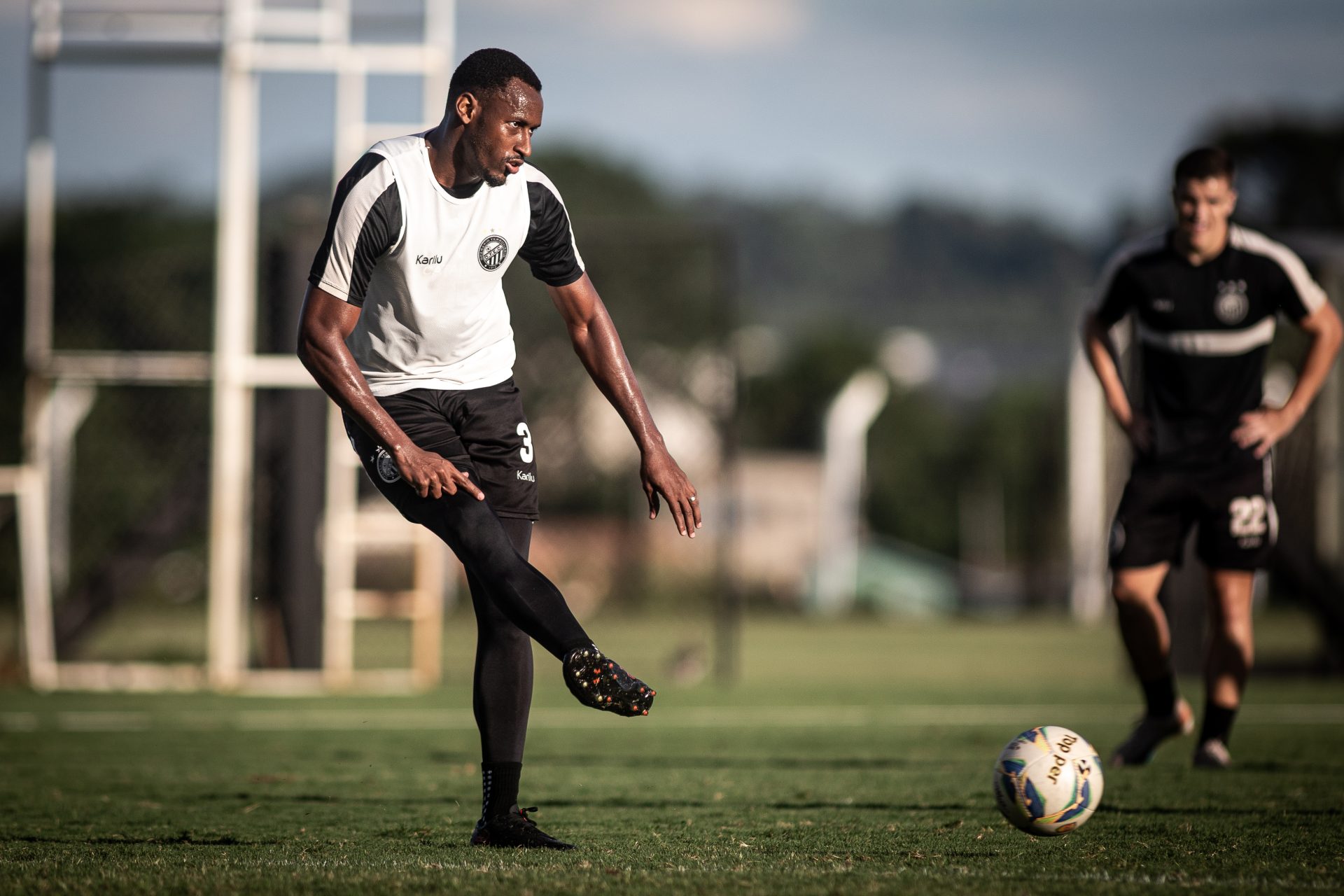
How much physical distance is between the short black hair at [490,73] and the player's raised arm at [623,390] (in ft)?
2.34

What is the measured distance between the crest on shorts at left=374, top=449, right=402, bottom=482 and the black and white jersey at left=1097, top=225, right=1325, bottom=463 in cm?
372

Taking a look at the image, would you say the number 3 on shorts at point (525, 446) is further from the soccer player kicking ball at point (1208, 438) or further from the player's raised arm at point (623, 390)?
the soccer player kicking ball at point (1208, 438)

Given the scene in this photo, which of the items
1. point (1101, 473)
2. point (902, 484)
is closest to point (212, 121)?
point (1101, 473)

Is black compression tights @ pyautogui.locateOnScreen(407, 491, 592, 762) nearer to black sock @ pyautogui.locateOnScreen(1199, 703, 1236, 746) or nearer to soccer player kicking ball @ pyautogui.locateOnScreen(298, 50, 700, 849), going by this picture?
soccer player kicking ball @ pyautogui.locateOnScreen(298, 50, 700, 849)

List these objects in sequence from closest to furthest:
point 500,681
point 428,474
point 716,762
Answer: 1. point 428,474
2. point 500,681
3. point 716,762

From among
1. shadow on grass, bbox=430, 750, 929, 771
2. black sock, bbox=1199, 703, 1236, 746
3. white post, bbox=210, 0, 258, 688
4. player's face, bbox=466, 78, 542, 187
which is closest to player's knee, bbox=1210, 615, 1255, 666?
black sock, bbox=1199, 703, 1236, 746

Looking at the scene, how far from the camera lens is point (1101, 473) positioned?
→ 129 feet

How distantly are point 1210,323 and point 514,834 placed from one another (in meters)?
3.90

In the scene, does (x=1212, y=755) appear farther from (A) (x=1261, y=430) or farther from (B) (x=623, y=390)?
(B) (x=623, y=390)

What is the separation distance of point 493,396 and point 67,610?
938 centimetres

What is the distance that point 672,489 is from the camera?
15.1 feet

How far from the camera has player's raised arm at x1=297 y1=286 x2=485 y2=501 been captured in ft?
→ 14.1

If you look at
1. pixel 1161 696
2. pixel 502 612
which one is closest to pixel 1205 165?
pixel 1161 696

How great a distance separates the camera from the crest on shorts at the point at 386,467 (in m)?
4.38
